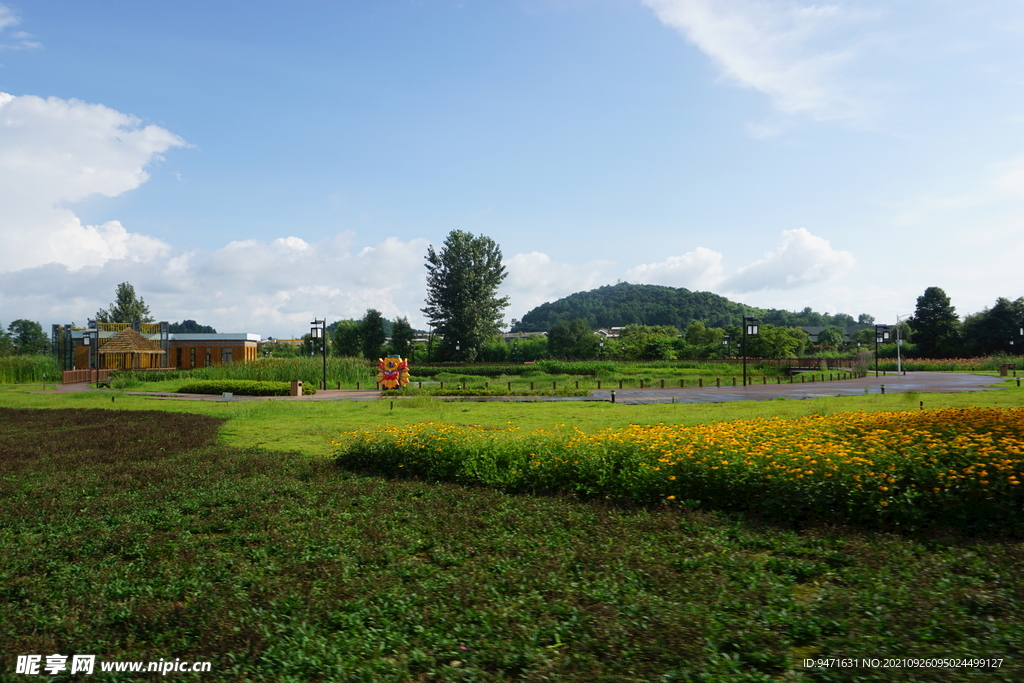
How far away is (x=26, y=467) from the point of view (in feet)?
32.0

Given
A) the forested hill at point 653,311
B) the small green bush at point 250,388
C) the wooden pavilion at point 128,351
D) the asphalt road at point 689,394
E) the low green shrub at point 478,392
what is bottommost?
the asphalt road at point 689,394

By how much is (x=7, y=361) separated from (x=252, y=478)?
1615 inches

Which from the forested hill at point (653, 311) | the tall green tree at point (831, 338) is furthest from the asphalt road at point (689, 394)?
the forested hill at point (653, 311)

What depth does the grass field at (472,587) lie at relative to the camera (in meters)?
3.69

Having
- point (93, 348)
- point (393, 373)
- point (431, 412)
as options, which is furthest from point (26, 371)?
point (431, 412)

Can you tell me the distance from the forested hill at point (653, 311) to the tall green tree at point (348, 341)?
46.4 meters

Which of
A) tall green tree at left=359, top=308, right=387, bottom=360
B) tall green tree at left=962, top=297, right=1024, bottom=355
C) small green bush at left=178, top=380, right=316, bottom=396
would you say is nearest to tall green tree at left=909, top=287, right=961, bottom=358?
tall green tree at left=962, top=297, right=1024, bottom=355

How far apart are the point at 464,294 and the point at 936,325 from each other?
173 ft

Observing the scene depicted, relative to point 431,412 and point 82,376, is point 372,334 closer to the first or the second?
point 82,376

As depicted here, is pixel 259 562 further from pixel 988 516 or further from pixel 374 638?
pixel 988 516

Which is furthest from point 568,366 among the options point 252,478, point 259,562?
point 259,562

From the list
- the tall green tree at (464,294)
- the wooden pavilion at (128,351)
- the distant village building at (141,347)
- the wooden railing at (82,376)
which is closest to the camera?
the wooden railing at (82,376)

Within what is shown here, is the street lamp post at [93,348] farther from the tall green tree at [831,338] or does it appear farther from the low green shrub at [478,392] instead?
the tall green tree at [831,338]

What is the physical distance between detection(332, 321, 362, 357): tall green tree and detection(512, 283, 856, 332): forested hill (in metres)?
46.4
